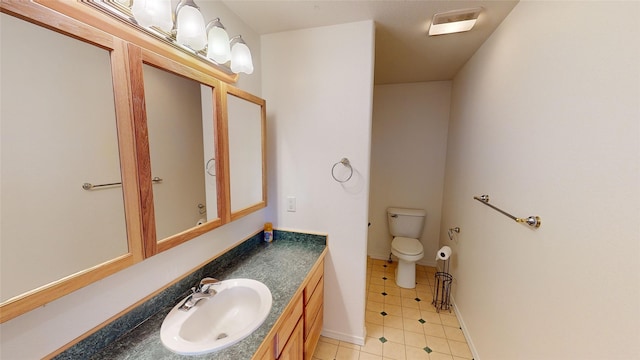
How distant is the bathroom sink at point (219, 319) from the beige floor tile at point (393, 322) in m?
1.45

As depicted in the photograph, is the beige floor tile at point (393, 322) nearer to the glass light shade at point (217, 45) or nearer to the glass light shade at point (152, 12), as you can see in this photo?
the glass light shade at point (217, 45)

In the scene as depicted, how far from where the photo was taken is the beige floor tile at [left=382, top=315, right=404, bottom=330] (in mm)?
2053

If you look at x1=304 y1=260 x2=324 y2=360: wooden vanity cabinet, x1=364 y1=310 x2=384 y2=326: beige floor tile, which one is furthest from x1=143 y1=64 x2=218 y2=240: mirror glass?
x1=364 y1=310 x2=384 y2=326: beige floor tile

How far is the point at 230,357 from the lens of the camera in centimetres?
81

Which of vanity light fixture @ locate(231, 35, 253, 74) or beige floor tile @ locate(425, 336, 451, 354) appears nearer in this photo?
vanity light fixture @ locate(231, 35, 253, 74)

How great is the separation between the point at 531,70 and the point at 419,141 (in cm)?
177

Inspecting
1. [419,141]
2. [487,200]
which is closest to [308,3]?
[487,200]

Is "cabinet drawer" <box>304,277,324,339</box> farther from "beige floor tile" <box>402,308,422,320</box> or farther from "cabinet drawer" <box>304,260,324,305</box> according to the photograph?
"beige floor tile" <box>402,308,422,320</box>

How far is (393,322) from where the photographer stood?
82.6 inches

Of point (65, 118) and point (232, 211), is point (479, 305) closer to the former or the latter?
point (232, 211)

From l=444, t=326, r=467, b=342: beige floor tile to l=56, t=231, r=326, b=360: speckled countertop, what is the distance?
1.35 m

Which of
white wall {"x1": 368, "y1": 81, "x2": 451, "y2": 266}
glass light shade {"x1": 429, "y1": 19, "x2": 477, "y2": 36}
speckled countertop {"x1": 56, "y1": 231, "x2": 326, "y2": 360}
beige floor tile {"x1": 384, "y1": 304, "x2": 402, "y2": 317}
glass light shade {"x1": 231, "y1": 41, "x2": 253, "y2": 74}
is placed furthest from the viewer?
white wall {"x1": 368, "y1": 81, "x2": 451, "y2": 266}

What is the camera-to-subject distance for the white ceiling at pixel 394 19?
53.5 inches

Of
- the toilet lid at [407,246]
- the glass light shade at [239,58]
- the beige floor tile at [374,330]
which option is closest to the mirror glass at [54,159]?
the glass light shade at [239,58]
